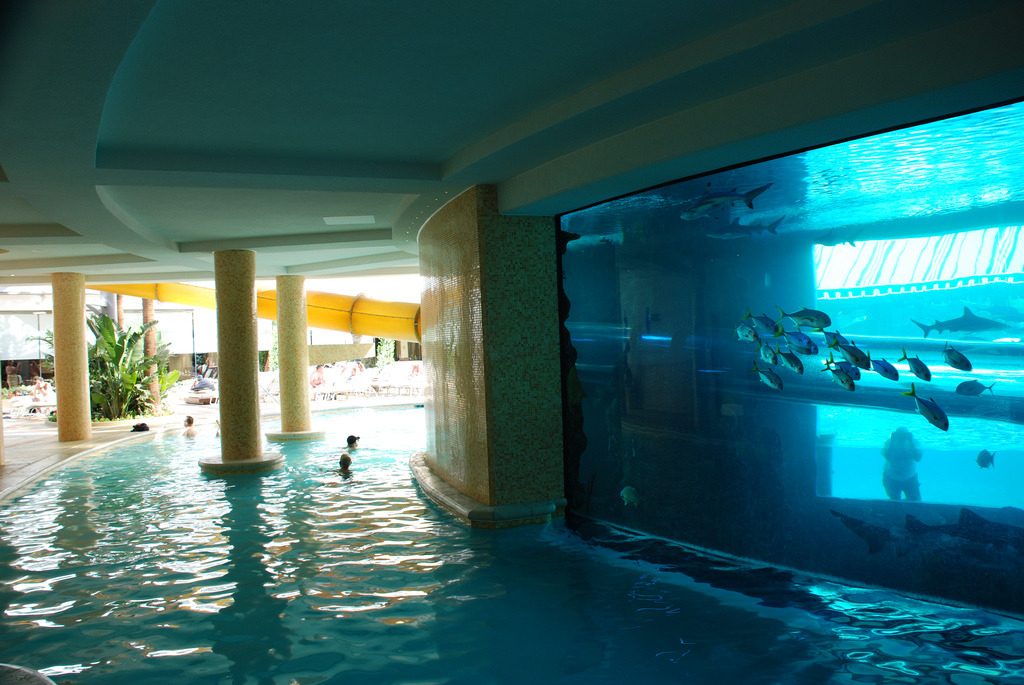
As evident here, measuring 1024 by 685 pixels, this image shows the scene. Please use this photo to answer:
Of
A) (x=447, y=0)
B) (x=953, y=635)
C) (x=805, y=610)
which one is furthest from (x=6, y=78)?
(x=953, y=635)

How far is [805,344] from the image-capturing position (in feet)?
22.2

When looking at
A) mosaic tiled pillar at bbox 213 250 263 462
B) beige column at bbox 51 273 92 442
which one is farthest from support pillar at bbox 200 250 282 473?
beige column at bbox 51 273 92 442

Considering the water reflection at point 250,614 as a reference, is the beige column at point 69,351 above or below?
above

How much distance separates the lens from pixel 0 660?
181 inches

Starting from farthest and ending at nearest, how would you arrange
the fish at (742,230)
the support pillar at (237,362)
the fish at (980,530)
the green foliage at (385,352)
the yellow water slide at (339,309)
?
1. the green foliage at (385,352)
2. the yellow water slide at (339,309)
3. the support pillar at (237,362)
4. the fish at (742,230)
5. the fish at (980,530)

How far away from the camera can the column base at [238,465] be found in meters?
11.6

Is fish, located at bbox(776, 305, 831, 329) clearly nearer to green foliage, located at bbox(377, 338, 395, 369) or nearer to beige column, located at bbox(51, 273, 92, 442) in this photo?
beige column, located at bbox(51, 273, 92, 442)

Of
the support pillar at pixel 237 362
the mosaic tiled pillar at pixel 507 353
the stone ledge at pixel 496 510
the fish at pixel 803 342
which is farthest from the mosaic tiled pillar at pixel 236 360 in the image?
the fish at pixel 803 342

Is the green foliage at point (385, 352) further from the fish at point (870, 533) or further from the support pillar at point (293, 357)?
the fish at point (870, 533)

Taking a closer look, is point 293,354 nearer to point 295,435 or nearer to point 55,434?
point 295,435

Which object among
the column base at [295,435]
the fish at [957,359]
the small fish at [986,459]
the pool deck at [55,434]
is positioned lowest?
the column base at [295,435]

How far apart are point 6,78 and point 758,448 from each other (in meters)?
7.39

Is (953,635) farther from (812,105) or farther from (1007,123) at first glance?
(1007,123)

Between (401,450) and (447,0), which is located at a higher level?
(447,0)
